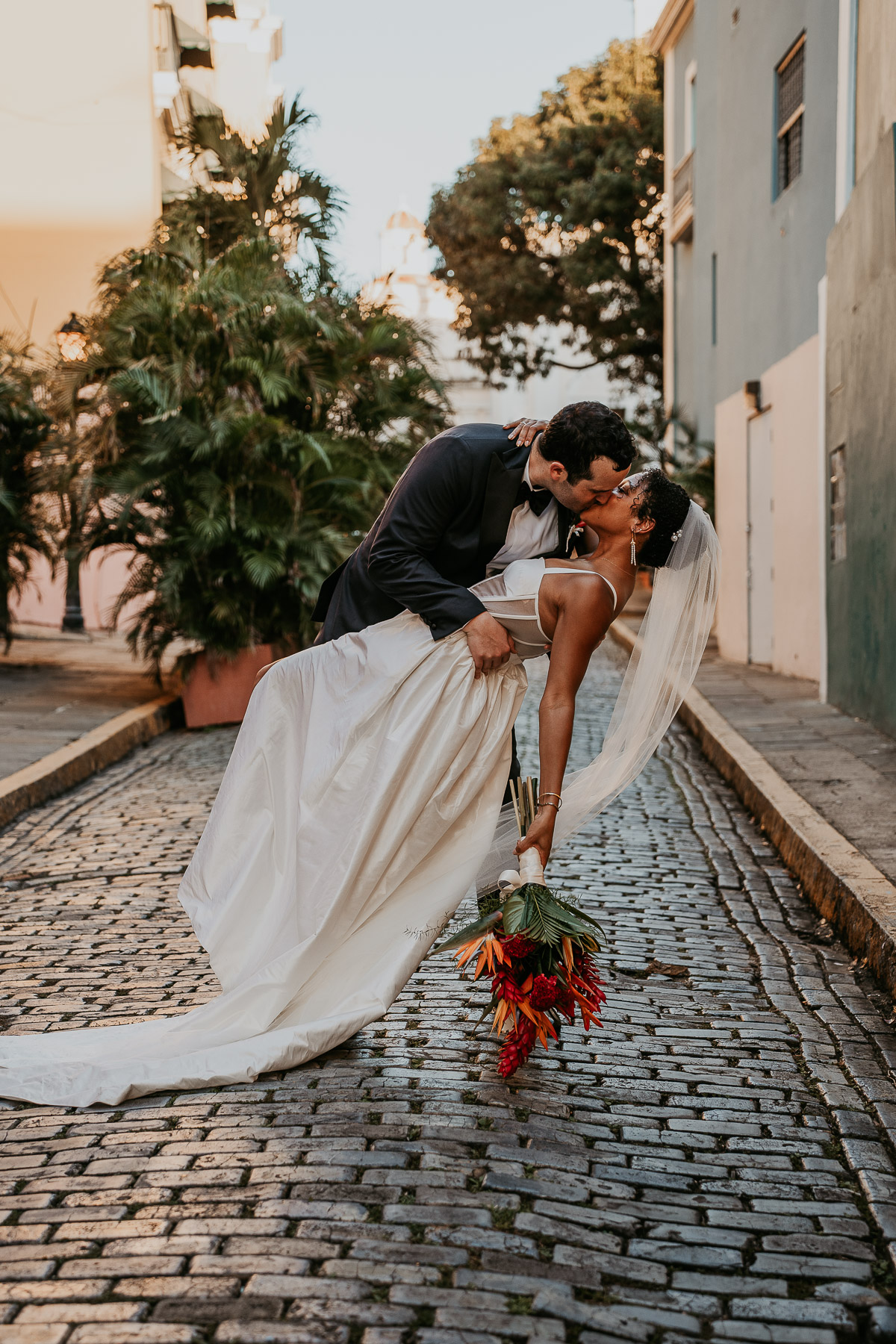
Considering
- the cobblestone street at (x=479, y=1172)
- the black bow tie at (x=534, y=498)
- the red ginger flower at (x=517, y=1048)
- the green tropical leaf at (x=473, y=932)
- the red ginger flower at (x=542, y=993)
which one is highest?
the black bow tie at (x=534, y=498)

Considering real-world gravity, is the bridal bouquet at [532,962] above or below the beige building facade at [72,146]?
below

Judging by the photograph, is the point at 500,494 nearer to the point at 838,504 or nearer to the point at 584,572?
the point at 584,572

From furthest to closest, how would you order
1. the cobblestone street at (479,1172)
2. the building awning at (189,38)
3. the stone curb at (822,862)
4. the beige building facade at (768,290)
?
1. the building awning at (189,38)
2. the beige building facade at (768,290)
3. the stone curb at (822,862)
4. the cobblestone street at (479,1172)

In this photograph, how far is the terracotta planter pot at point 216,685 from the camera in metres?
11.9

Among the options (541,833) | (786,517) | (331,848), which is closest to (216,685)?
(786,517)

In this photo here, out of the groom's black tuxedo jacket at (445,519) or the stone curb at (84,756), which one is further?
the stone curb at (84,756)

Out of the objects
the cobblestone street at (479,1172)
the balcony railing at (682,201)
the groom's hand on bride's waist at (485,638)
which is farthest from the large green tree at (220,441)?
the balcony railing at (682,201)

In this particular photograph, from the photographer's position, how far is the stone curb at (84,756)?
802 centimetres

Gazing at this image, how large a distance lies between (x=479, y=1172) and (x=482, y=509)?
1813mm

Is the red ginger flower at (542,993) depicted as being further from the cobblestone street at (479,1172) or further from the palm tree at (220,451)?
the palm tree at (220,451)

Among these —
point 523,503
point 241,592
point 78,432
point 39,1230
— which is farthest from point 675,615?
point 78,432

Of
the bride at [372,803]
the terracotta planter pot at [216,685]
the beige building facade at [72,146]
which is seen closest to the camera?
the bride at [372,803]

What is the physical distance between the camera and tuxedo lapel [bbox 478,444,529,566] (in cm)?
394

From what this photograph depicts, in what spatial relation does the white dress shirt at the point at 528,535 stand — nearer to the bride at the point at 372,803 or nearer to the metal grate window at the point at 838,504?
Answer: the bride at the point at 372,803
